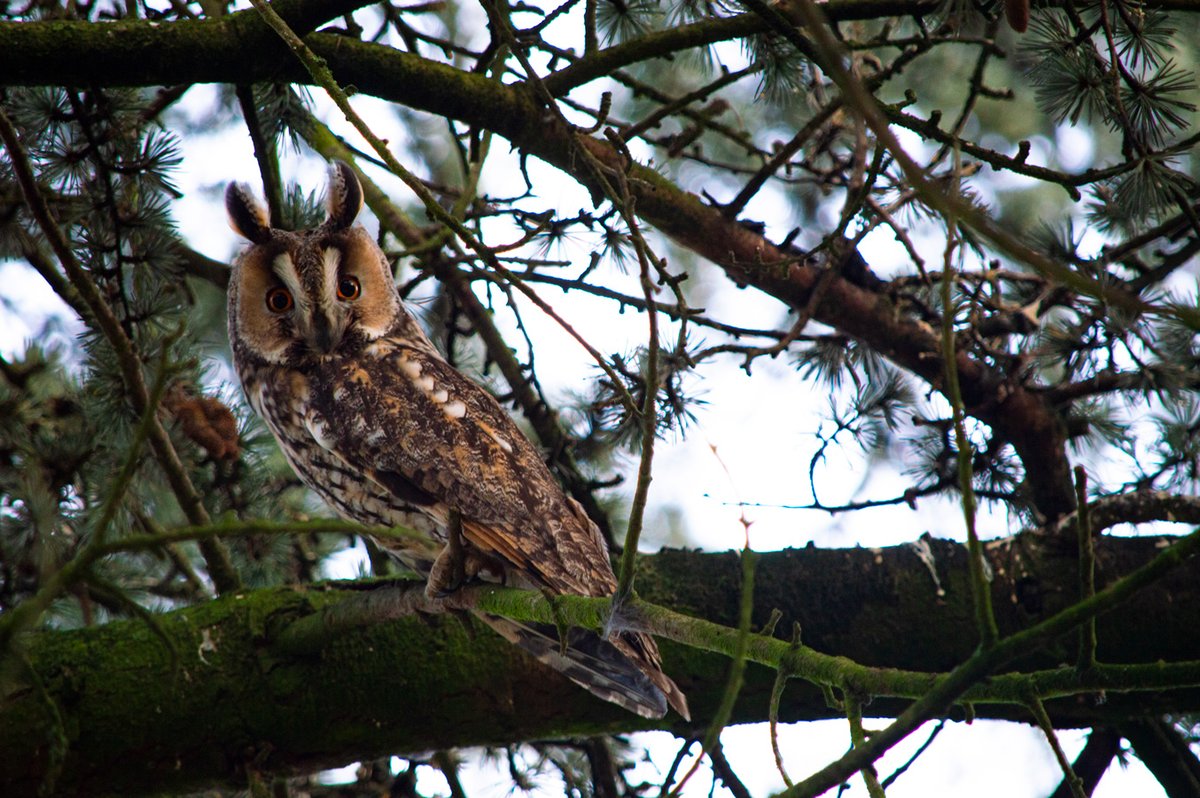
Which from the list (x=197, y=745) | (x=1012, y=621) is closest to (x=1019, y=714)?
(x=1012, y=621)

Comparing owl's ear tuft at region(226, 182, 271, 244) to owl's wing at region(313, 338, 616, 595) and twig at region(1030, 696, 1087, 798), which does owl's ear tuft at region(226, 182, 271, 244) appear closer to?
owl's wing at region(313, 338, 616, 595)

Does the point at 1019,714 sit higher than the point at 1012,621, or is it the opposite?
the point at 1012,621

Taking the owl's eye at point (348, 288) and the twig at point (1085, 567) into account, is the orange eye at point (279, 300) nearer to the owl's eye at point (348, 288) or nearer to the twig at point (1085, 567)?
the owl's eye at point (348, 288)

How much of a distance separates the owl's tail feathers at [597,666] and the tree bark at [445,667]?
0.11m

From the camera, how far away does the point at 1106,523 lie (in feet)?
8.54

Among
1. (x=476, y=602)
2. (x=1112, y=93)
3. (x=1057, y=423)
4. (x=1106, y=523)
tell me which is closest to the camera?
(x=476, y=602)

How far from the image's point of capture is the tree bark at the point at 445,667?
80.7 inches

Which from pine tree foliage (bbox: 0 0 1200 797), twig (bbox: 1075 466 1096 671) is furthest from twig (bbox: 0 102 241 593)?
twig (bbox: 1075 466 1096 671)

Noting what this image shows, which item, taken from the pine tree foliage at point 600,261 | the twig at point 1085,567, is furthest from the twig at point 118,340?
the twig at point 1085,567

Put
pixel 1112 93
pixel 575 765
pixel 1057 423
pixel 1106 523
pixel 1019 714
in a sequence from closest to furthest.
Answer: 1. pixel 1112 93
2. pixel 1019 714
3. pixel 1106 523
4. pixel 1057 423
5. pixel 575 765

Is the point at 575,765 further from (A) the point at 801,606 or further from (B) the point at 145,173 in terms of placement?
(B) the point at 145,173

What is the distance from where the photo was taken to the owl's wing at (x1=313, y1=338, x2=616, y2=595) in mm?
2141

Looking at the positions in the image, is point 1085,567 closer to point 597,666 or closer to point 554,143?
point 597,666

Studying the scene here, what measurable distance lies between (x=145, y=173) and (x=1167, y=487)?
286 cm
